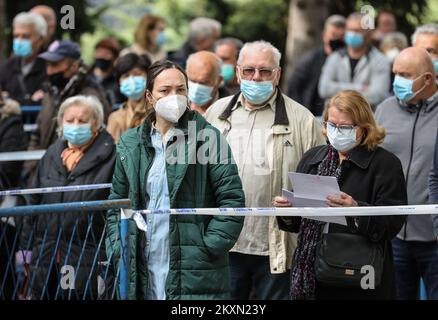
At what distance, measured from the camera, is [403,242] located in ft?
27.2

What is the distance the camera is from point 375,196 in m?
7.26

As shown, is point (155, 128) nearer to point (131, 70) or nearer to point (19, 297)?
point (19, 297)

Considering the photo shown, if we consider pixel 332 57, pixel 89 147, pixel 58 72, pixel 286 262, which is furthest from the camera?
pixel 332 57

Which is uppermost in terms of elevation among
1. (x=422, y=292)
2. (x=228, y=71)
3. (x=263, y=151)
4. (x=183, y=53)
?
(x=183, y=53)

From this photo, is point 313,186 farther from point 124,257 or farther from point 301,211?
point 124,257

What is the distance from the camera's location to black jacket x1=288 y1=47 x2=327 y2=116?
41.4 feet

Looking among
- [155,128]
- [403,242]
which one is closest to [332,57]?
[403,242]

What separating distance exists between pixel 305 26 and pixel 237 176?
972 centimetres

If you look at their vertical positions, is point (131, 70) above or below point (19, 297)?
above

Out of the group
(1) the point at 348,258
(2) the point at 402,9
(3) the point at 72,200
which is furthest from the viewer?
(2) the point at 402,9

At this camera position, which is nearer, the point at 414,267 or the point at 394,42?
the point at 414,267

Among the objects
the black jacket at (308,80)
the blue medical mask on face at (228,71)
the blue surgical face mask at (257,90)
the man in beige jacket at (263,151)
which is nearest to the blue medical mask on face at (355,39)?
the black jacket at (308,80)

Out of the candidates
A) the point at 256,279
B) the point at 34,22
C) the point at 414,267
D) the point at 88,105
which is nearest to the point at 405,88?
the point at 414,267
